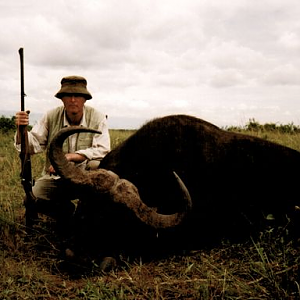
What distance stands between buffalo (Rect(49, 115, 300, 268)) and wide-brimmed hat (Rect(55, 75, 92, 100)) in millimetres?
1114

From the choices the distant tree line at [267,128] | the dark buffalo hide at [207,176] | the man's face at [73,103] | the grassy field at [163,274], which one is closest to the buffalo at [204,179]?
the dark buffalo hide at [207,176]

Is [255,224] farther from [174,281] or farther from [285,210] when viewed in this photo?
[174,281]

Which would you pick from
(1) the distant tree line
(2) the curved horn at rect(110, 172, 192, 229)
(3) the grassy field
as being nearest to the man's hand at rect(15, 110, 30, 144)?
(3) the grassy field

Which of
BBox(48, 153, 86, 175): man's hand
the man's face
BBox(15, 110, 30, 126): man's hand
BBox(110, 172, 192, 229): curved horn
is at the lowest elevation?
BBox(110, 172, 192, 229): curved horn

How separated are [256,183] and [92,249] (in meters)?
2.03

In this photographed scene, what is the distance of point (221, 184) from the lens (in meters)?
4.53

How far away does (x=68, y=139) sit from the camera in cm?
533

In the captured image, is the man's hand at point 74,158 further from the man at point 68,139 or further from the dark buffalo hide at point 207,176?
the dark buffalo hide at point 207,176

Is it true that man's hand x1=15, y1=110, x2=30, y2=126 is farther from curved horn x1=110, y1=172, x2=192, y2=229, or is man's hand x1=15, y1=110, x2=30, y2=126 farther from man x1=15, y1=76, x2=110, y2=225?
curved horn x1=110, y1=172, x2=192, y2=229

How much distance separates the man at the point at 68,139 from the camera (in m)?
5.10

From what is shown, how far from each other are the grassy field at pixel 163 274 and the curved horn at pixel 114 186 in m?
0.50

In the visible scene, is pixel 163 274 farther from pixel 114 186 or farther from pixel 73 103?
pixel 73 103

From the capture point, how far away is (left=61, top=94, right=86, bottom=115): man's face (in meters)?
A: 5.23

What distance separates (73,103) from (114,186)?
1.88 m
